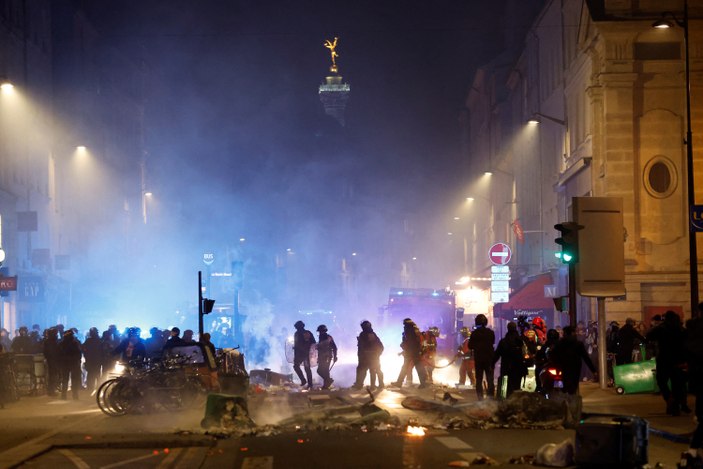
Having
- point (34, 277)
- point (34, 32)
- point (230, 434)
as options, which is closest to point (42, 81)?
point (34, 32)

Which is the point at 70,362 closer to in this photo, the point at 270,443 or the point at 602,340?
the point at 270,443

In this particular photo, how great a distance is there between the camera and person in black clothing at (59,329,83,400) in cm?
2430

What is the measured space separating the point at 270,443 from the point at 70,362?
11880 mm

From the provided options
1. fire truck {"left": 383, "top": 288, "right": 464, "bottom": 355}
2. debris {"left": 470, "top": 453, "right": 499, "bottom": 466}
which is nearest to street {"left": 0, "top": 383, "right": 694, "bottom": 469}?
debris {"left": 470, "top": 453, "right": 499, "bottom": 466}

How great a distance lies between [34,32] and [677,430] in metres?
42.9

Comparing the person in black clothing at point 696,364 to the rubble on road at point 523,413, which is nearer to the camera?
the person in black clothing at point 696,364

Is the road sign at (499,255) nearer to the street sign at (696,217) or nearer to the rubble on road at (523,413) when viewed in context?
the street sign at (696,217)

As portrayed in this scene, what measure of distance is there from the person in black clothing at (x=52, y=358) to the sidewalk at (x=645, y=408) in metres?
12.0

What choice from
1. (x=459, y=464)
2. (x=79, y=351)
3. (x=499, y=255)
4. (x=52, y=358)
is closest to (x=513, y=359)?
(x=459, y=464)

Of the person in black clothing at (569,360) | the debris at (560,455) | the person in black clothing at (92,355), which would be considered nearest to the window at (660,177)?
the person in black clothing at (92,355)

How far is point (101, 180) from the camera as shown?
68000mm

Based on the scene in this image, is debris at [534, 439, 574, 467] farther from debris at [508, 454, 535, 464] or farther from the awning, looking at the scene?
the awning

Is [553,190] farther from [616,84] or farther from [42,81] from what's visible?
[42,81]

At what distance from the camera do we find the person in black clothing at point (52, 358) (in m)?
24.6
